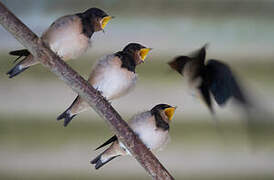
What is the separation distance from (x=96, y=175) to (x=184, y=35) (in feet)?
1.56

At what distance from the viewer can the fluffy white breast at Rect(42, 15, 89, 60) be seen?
497mm

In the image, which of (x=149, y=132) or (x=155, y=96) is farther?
(x=155, y=96)

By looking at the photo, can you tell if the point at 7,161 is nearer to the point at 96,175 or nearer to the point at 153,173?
the point at 96,175

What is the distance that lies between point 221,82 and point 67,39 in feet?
0.73

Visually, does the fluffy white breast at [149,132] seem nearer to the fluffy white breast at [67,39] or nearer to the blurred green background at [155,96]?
the fluffy white breast at [67,39]

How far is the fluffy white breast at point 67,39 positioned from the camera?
50 centimetres

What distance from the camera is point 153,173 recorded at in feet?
1.46

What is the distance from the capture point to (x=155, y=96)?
1046 millimetres

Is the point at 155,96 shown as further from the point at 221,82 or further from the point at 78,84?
the point at 78,84

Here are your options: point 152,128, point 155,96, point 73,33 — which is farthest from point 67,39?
point 155,96

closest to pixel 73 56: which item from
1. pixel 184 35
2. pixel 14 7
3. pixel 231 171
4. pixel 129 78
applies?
pixel 129 78

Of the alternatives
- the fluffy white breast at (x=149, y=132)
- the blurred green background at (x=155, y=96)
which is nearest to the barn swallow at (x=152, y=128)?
the fluffy white breast at (x=149, y=132)

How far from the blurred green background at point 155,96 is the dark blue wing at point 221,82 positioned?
1.40ft

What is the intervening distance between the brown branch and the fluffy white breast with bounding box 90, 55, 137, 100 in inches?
5.1
